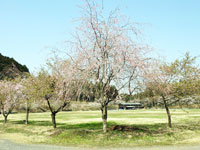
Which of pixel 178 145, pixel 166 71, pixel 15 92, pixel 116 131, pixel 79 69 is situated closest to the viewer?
pixel 178 145

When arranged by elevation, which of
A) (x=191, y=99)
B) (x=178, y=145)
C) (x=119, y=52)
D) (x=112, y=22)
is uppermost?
(x=112, y=22)

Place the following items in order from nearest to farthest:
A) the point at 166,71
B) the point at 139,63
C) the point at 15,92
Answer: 1. the point at 139,63
2. the point at 166,71
3. the point at 15,92

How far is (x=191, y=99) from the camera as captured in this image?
63.6 ft

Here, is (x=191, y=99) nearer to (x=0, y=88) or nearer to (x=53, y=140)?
(x=53, y=140)

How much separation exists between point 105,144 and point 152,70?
526 cm

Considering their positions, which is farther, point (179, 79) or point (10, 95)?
point (10, 95)

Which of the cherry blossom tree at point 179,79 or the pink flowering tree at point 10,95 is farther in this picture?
the pink flowering tree at point 10,95

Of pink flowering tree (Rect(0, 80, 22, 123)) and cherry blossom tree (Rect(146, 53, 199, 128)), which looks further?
pink flowering tree (Rect(0, 80, 22, 123))

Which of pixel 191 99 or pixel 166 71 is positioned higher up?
pixel 166 71

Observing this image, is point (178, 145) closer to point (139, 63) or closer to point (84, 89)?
point (139, 63)

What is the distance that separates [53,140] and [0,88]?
17368mm

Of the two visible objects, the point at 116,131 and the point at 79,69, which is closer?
the point at 79,69

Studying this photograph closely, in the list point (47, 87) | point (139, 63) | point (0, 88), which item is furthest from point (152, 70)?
point (0, 88)

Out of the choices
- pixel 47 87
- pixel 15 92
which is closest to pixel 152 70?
pixel 47 87
